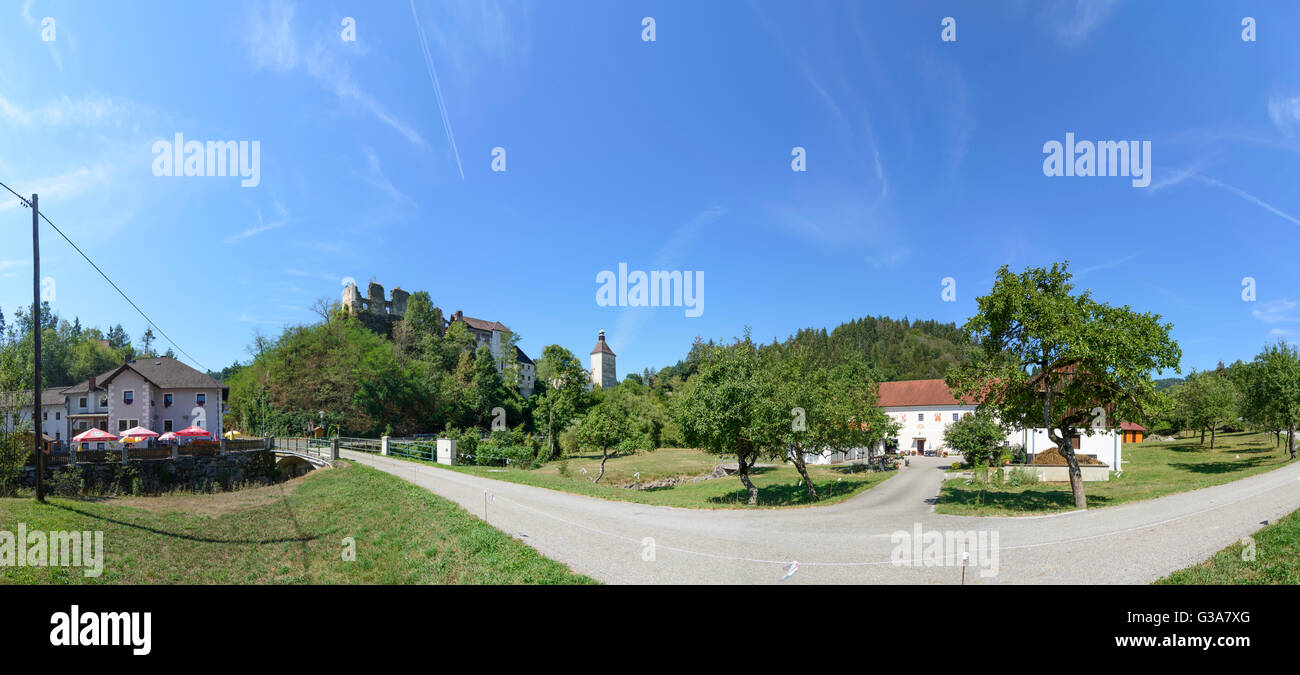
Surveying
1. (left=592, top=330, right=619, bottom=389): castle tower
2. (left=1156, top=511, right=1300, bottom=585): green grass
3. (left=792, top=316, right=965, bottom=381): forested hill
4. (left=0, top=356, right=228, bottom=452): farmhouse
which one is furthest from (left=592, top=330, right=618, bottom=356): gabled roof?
(left=1156, top=511, right=1300, bottom=585): green grass

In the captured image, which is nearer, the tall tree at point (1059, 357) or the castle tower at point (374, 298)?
the tall tree at point (1059, 357)

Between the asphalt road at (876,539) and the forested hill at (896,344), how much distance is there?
297ft

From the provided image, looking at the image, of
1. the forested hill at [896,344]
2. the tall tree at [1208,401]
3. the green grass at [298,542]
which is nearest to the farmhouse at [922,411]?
the tall tree at [1208,401]

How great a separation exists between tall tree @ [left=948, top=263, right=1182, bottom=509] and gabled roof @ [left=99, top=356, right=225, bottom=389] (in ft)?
228

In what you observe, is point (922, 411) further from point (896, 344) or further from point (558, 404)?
point (896, 344)

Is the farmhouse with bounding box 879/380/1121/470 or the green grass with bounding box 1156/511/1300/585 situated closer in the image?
the green grass with bounding box 1156/511/1300/585

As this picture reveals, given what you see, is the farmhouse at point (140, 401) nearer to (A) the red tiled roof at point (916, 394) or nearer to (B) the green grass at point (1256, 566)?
(B) the green grass at point (1256, 566)

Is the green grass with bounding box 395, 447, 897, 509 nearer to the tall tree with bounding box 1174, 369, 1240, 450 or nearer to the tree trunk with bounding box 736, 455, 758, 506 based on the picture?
the tree trunk with bounding box 736, 455, 758, 506

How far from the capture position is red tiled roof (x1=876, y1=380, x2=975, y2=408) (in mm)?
64188

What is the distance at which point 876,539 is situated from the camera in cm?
1348

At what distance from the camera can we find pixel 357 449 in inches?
1944

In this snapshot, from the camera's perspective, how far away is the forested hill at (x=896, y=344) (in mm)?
120312
